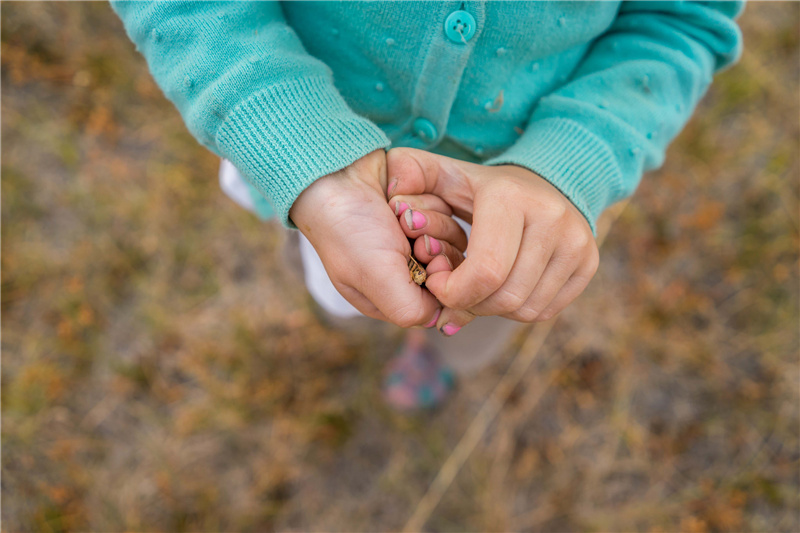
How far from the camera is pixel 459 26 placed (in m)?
0.70

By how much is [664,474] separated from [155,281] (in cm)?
177

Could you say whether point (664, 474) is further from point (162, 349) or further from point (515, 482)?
point (162, 349)

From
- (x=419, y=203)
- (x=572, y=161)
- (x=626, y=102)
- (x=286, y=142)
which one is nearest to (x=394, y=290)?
(x=419, y=203)

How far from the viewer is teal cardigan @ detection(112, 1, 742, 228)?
2.17 feet

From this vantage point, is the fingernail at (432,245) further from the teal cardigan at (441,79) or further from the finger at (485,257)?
the teal cardigan at (441,79)

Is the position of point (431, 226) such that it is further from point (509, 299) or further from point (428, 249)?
point (509, 299)

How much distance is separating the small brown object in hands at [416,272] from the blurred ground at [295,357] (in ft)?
3.14

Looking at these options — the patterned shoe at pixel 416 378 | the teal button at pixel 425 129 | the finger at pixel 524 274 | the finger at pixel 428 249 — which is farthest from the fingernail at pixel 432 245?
the patterned shoe at pixel 416 378

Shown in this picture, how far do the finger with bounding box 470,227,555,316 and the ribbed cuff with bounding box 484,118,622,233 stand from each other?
0.12 m

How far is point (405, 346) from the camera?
64.9 inches

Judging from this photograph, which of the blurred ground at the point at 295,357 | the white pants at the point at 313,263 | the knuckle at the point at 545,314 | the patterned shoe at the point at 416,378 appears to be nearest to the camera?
the knuckle at the point at 545,314

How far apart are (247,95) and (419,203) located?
285 mm

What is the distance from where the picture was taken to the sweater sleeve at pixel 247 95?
655mm

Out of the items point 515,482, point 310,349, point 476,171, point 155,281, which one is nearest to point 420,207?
point 476,171
